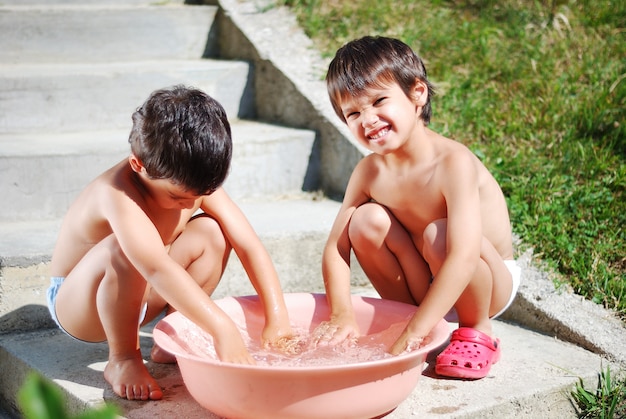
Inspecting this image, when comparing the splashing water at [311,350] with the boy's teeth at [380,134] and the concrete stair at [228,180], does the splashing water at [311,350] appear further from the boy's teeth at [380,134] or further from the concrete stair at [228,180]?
the boy's teeth at [380,134]

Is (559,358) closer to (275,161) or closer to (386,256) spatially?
(386,256)

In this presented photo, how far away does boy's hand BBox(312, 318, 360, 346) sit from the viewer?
7.61 feet

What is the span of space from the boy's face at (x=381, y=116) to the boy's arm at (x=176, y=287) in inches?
27.1

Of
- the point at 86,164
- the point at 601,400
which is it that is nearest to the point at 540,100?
the point at 601,400

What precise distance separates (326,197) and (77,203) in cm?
145

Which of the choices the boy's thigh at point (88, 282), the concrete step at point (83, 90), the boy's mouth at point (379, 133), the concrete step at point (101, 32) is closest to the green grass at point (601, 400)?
the boy's mouth at point (379, 133)

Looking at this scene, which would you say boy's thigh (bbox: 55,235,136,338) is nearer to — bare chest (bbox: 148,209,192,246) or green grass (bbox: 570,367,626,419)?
bare chest (bbox: 148,209,192,246)

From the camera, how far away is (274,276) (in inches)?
94.3

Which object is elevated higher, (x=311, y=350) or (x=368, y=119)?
(x=368, y=119)

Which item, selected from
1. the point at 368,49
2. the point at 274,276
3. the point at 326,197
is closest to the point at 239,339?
the point at 274,276

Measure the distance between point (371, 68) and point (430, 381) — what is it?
3.05 feet

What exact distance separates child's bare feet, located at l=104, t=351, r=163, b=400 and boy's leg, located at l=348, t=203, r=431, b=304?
0.77 meters

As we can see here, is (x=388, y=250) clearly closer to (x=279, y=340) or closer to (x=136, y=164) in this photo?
(x=279, y=340)

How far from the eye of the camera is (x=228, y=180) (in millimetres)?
3434
